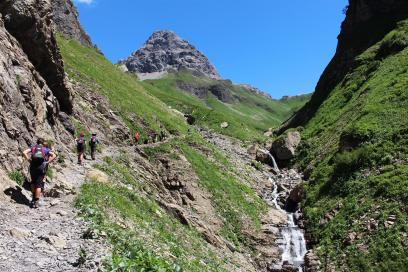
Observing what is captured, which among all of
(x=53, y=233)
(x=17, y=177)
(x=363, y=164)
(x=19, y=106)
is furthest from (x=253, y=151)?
(x=53, y=233)

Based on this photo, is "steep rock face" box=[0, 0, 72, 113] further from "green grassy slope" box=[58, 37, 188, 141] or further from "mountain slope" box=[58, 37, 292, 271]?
"green grassy slope" box=[58, 37, 188, 141]

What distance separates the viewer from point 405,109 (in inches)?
1822

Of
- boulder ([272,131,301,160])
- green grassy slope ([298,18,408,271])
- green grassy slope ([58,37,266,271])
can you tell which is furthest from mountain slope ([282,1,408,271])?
green grassy slope ([58,37,266,271])

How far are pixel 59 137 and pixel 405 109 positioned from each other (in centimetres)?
3775

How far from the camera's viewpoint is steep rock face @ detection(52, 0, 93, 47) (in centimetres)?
9425

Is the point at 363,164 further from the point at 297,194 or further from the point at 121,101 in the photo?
the point at 121,101

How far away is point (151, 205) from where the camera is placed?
88.6 feet

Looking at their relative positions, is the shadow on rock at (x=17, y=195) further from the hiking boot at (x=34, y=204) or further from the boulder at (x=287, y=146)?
the boulder at (x=287, y=146)

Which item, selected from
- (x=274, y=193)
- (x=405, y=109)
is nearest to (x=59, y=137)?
(x=274, y=193)

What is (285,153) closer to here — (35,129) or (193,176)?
(193,176)

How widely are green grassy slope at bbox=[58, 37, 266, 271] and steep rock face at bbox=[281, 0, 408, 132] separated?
1434 inches

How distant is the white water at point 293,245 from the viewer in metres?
36.6

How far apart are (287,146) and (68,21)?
63.3m

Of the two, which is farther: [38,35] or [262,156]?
[262,156]
